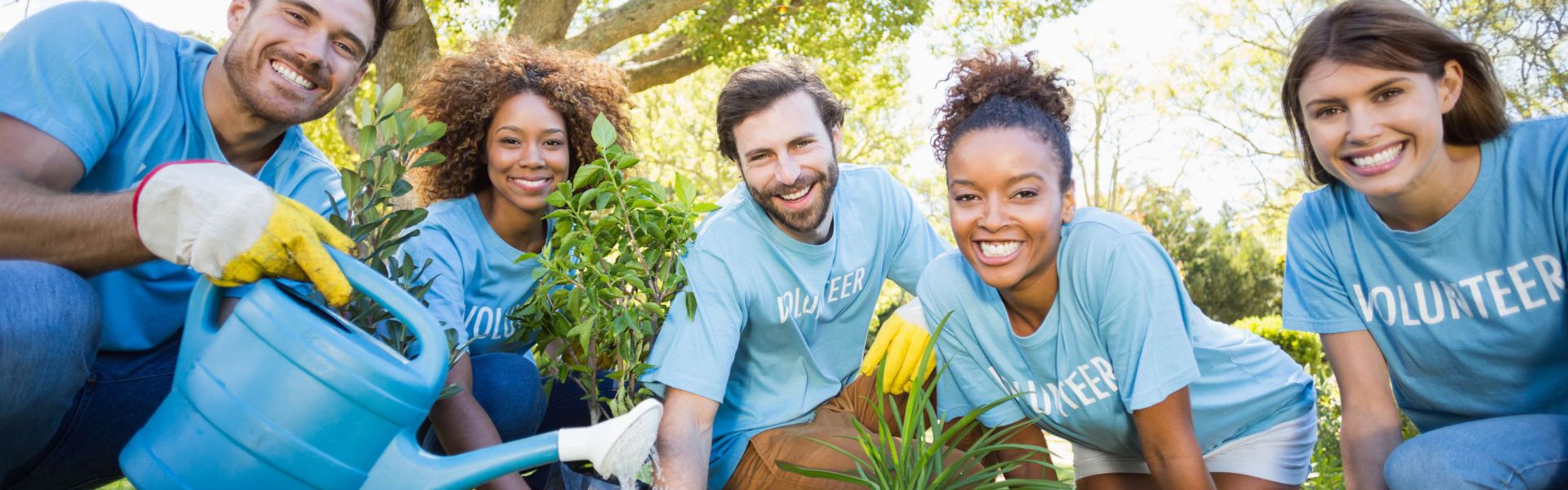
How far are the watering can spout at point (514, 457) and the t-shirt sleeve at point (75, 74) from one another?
3.24ft

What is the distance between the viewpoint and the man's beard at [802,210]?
2525 mm

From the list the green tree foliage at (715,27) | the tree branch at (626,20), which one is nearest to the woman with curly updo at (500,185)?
the green tree foliage at (715,27)

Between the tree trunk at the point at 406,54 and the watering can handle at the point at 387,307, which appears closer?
the watering can handle at the point at 387,307

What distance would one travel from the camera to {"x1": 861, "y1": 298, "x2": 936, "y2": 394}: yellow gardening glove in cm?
274

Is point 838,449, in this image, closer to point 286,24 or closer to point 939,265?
point 939,265

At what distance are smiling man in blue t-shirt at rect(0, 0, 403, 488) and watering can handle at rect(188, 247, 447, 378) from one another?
43mm

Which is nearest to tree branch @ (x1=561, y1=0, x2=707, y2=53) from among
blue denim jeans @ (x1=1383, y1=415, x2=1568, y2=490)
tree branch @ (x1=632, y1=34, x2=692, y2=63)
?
tree branch @ (x1=632, y1=34, x2=692, y2=63)

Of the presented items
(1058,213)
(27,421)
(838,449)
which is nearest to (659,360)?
(838,449)

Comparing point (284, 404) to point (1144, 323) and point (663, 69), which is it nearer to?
point (1144, 323)

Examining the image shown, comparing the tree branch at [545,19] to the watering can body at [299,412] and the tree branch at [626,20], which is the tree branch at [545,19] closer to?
the tree branch at [626,20]

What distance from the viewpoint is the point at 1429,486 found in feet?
6.13

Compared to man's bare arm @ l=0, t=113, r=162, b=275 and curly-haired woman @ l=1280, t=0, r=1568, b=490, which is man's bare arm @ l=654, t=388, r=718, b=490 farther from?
curly-haired woman @ l=1280, t=0, r=1568, b=490

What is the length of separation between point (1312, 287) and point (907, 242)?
3.54ft

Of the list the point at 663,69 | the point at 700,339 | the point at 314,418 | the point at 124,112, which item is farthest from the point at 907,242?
the point at 663,69
